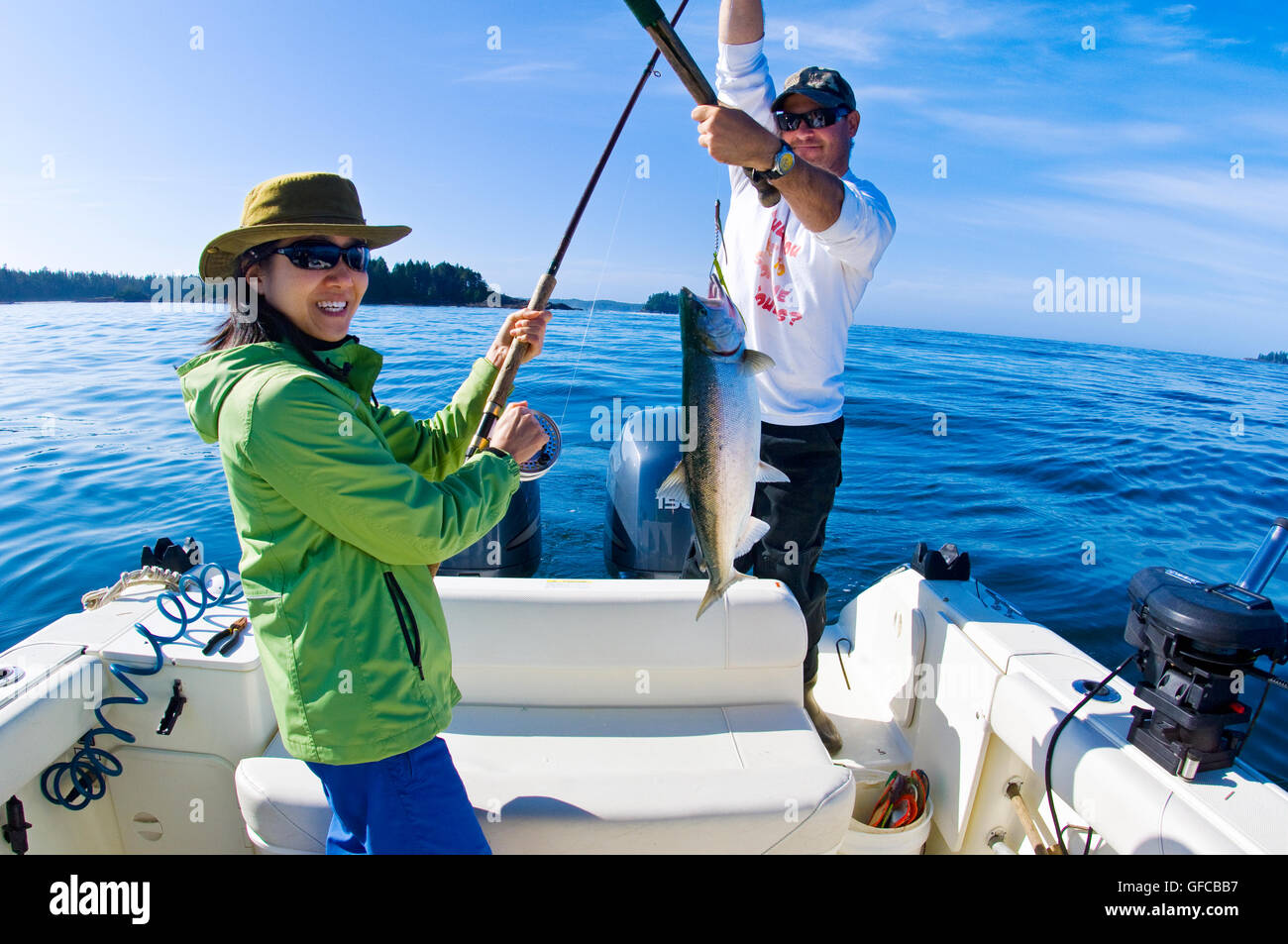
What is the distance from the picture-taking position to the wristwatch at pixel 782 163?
6.88 feet

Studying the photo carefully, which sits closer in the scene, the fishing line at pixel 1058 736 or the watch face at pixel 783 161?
the watch face at pixel 783 161

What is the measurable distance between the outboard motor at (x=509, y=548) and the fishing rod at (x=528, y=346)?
1275 mm

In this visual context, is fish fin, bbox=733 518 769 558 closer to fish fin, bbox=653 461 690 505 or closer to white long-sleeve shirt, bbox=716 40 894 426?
fish fin, bbox=653 461 690 505

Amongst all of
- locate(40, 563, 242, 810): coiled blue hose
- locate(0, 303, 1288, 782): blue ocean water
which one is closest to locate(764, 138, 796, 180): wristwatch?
locate(0, 303, 1288, 782): blue ocean water

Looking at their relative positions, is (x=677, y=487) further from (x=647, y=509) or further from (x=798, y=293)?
(x=647, y=509)

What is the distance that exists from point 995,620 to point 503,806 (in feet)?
7.62

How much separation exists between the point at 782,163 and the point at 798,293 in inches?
37.4

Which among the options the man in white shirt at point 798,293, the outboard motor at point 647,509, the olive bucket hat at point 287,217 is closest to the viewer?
the olive bucket hat at point 287,217

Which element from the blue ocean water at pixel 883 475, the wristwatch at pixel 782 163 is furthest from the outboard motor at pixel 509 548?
the wristwatch at pixel 782 163

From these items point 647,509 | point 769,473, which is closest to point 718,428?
point 769,473

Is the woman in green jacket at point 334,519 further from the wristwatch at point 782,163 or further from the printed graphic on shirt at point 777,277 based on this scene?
the printed graphic on shirt at point 777,277

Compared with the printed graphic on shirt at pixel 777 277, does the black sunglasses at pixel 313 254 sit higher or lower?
lower

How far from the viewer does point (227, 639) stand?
2.78 meters

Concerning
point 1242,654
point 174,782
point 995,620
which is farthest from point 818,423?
point 174,782
